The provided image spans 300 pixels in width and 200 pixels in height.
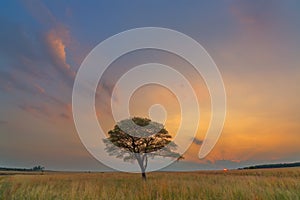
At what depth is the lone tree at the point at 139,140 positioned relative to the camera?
31672 mm

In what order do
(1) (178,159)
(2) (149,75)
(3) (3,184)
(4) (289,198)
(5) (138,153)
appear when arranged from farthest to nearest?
(1) (178,159) < (5) (138,153) < (2) (149,75) < (3) (3,184) < (4) (289,198)

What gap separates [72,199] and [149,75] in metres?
15.2

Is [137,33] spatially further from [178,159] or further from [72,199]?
[178,159]

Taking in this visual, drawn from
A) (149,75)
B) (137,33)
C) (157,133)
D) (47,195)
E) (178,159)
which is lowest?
(47,195)

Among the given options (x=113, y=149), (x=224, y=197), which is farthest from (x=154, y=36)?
(x=113, y=149)

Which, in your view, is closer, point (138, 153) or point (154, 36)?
point (154, 36)

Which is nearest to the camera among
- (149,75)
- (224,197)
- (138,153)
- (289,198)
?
(289,198)

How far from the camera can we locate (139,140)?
3183cm

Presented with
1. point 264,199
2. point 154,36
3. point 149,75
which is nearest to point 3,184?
point 264,199

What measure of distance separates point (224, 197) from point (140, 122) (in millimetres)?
25235

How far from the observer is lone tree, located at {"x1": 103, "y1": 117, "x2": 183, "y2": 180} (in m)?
31.7

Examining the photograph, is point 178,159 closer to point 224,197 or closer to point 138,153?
point 138,153

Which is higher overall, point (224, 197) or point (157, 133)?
point (157, 133)

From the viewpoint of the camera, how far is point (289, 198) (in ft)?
21.9
